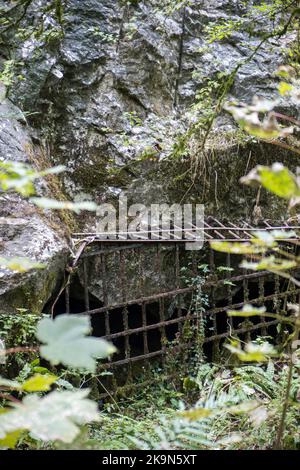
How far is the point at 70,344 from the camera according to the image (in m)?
0.98

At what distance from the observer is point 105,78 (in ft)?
14.3

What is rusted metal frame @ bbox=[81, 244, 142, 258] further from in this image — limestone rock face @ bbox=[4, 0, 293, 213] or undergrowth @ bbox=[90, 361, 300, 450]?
undergrowth @ bbox=[90, 361, 300, 450]

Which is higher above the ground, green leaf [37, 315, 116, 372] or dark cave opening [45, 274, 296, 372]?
green leaf [37, 315, 116, 372]

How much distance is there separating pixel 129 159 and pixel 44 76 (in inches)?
42.6

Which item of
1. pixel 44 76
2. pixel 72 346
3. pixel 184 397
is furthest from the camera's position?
pixel 44 76

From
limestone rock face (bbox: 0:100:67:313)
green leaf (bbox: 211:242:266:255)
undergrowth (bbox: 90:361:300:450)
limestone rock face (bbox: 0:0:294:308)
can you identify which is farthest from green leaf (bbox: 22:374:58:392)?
limestone rock face (bbox: 0:0:294:308)

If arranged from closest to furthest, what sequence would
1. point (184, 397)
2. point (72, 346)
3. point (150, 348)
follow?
point (72, 346) < point (184, 397) < point (150, 348)

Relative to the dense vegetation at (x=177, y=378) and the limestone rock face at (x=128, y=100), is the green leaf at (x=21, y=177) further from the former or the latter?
the limestone rock face at (x=128, y=100)

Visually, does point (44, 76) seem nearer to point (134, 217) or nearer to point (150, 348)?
point (134, 217)

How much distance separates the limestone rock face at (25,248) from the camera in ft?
9.68

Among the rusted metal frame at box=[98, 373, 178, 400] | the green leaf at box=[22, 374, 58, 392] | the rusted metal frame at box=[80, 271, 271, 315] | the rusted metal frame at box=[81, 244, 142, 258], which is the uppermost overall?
the rusted metal frame at box=[81, 244, 142, 258]

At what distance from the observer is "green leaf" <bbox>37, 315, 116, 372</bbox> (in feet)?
3.12

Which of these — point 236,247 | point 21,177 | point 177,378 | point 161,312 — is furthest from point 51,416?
point 177,378

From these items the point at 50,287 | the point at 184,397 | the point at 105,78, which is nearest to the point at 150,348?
the point at 184,397
